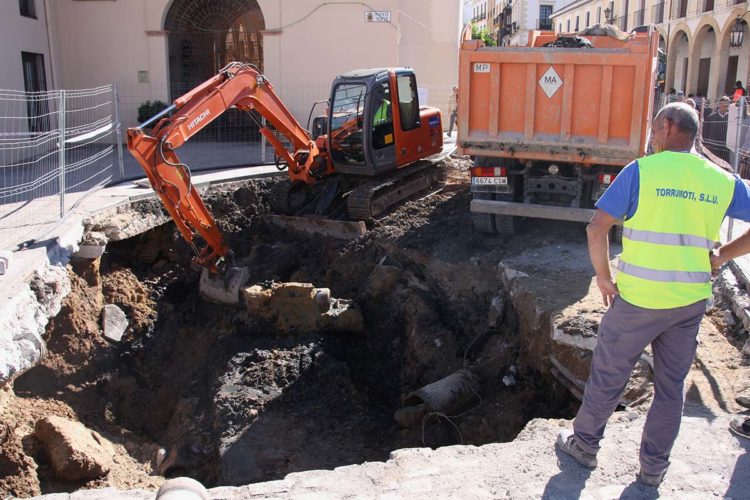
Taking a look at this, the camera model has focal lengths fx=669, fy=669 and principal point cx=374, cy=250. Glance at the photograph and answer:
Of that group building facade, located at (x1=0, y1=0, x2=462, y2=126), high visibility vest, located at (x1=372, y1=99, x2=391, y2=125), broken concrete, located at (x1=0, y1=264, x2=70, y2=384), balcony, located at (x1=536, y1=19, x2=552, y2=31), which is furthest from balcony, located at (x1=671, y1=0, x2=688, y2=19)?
broken concrete, located at (x1=0, y1=264, x2=70, y2=384)

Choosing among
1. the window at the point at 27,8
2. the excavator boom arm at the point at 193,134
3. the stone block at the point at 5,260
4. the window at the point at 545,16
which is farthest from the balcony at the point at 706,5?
the stone block at the point at 5,260

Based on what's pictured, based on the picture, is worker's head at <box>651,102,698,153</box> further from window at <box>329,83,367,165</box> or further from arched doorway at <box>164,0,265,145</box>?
arched doorway at <box>164,0,265,145</box>

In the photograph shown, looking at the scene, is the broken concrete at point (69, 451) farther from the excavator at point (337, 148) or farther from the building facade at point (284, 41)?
the building facade at point (284, 41)

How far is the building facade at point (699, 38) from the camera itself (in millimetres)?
27688

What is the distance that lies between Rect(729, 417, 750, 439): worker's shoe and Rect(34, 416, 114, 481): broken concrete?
514cm

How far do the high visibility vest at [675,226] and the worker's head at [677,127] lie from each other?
76mm

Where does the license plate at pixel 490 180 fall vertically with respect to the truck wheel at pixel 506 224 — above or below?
above

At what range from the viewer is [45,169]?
1029 cm

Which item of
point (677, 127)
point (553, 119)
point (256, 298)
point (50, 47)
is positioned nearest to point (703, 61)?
point (50, 47)

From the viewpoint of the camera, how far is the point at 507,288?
753cm

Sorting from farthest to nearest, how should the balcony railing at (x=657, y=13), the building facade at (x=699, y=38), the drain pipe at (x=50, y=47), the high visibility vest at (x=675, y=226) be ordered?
the balcony railing at (x=657, y=13) < the building facade at (x=699, y=38) < the drain pipe at (x=50, y=47) < the high visibility vest at (x=675, y=226)

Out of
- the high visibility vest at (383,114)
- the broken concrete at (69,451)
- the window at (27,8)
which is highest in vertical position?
the window at (27,8)

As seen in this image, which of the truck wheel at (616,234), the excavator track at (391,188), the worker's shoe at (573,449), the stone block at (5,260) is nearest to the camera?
the worker's shoe at (573,449)

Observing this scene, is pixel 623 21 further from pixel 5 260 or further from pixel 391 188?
pixel 5 260
